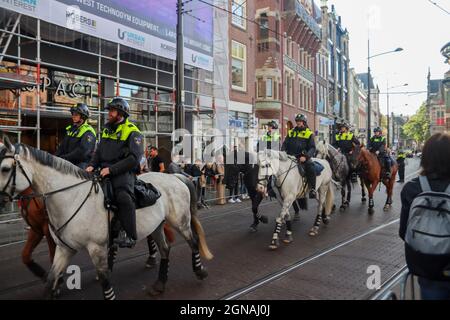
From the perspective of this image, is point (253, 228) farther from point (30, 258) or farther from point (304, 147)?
point (30, 258)

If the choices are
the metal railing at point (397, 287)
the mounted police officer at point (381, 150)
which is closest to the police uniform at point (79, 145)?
the metal railing at point (397, 287)

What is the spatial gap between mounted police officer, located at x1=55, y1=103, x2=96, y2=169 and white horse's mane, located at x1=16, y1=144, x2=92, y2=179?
144 cm

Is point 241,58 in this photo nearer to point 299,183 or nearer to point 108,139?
point 299,183

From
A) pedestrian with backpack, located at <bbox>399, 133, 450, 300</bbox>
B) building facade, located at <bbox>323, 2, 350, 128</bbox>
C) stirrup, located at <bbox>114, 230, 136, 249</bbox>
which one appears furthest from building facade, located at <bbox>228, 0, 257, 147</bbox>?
building facade, located at <bbox>323, 2, 350, 128</bbox>

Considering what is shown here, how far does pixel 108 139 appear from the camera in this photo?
4.73 m

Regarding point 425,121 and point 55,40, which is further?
point 425,121

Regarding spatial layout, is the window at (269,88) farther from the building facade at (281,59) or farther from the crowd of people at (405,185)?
the crowd of people at (405,185)

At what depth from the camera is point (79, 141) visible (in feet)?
19.2

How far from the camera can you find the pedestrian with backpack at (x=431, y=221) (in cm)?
274

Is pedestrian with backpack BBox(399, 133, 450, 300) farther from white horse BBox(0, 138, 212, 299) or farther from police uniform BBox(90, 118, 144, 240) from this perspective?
white horse BBox(0, 138, 212, 299)

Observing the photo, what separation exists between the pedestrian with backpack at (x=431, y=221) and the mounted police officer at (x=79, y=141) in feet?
14.8

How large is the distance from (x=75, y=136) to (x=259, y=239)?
4.31 metres

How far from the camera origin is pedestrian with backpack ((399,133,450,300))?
274cm
